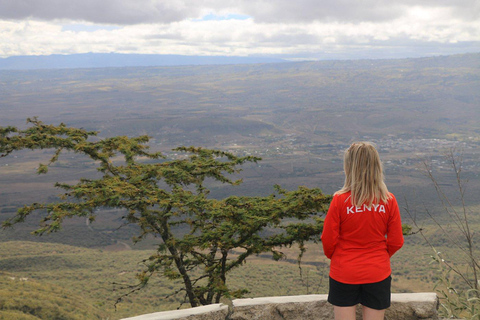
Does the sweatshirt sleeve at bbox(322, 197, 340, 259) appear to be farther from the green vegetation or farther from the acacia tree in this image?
the acacia tree

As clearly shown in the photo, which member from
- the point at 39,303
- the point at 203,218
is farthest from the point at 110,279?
the point at 203,218

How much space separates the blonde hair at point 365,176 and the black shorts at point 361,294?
62cm

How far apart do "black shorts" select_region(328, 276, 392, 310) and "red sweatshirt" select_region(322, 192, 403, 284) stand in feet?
0.17

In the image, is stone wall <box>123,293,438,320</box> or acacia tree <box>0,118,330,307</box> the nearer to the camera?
stone wall <box>123,293,438,320</box>

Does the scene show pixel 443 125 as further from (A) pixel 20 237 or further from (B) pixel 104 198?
(B) pixel 104 198

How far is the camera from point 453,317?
14.1ft

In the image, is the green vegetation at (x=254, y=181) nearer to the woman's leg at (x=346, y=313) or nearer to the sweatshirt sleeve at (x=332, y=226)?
the woman's leg at (x=346, y=313)

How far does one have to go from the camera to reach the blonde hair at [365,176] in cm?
307

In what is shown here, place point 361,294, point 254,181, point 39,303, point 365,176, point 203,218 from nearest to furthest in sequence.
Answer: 1. point 365,176
2. point 361,294
3. point 203,218
4. point 39,303
5. point 254,181

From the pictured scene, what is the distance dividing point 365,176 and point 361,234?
431 millimetres

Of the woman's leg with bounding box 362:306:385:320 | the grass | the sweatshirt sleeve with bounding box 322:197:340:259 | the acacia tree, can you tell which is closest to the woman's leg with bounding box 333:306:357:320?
the woman's leg with bounding box 362:306:385:320

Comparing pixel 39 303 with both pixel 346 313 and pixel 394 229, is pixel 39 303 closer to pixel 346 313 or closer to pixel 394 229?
pixel 346 313

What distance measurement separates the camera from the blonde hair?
10.1 ft

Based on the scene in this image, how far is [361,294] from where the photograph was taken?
3199mm
